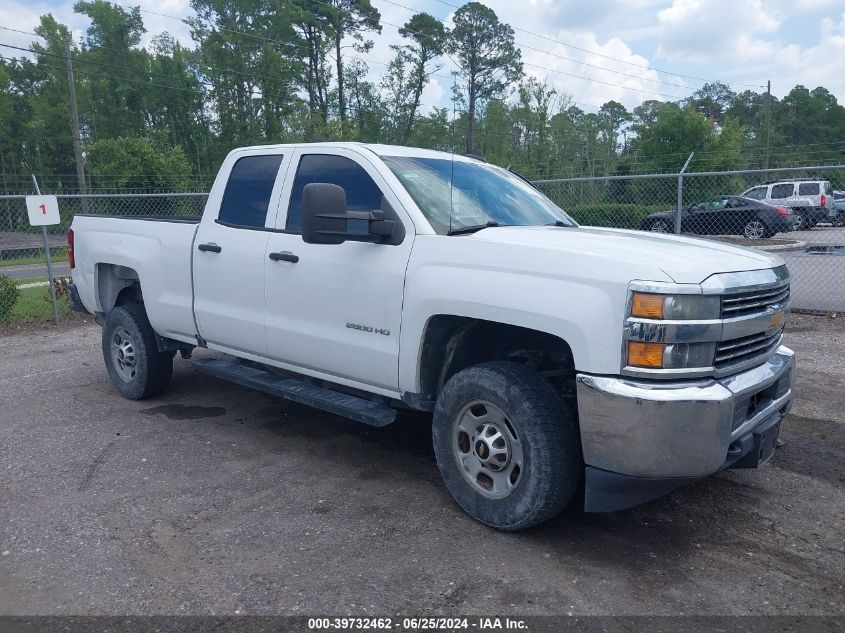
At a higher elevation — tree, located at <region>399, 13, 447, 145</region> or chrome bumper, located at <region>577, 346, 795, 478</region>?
tree, located at <region>399, 13, 447, 145</region>

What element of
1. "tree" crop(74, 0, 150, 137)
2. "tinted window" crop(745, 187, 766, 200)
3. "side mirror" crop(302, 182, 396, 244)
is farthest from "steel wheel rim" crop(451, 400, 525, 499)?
"tree" crop(74, 0, 150, 137)

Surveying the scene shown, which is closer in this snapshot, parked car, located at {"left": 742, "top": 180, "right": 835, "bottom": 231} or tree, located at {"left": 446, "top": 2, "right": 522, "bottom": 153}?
parked car, located at {"left": 742, "top": 180, "right": 835, "bottom": 231}

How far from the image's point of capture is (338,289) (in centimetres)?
447

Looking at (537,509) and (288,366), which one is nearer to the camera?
(537,509)

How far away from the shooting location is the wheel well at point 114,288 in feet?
21.7

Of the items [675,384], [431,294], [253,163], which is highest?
[253,163]

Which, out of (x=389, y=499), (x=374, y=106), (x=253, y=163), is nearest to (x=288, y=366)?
(x=389, y=499)

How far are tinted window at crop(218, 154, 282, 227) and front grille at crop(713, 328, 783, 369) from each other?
3204 millimetres

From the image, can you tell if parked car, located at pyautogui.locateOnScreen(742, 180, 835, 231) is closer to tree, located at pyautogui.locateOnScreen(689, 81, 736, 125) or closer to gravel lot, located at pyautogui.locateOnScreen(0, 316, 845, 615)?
gravel lot, located at pyautogui.locateOnScreen(0, 316, 845, 615)

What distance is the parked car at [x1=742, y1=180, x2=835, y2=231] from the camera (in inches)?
847

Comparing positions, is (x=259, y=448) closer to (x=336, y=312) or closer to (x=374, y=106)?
(x=336, y=312)

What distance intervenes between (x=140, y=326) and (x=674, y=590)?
15.8 feet

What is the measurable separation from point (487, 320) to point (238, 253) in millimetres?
2203

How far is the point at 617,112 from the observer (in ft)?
200
